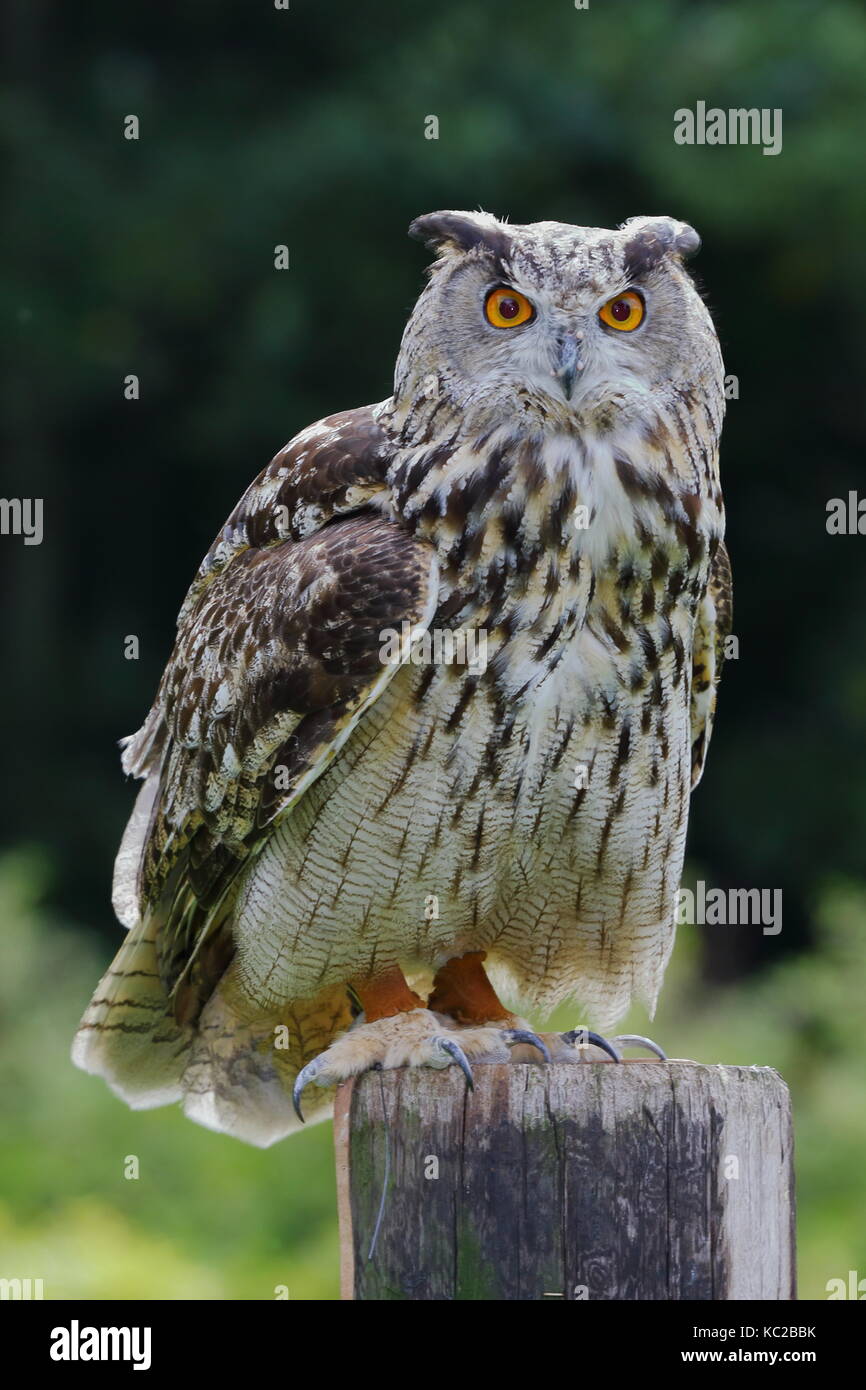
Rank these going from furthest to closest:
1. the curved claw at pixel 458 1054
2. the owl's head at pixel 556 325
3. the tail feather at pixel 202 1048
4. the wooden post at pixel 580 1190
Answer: the tail feather at pixel 202 1048 < the owl's head at pixel 556 325 < the curved claw at pixel 458 1054 < the wooden post at pixel 580 1190

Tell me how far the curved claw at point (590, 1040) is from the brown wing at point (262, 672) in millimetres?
648

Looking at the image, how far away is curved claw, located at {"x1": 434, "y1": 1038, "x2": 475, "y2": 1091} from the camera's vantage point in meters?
2.60

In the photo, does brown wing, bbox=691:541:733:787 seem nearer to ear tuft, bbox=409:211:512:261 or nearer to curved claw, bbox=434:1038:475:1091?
ear tuft, bbox=409:211:512:261

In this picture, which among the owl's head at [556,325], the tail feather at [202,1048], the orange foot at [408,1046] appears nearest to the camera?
the orange foot at [408,1046]

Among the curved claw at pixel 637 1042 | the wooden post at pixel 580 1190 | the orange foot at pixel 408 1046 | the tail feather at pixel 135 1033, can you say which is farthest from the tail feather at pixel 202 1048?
the wooden post at pixel 580 1190

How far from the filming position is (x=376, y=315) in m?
9.51

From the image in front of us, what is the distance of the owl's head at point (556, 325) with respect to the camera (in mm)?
3105

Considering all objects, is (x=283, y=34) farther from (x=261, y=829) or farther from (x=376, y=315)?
(x=261, y=829)

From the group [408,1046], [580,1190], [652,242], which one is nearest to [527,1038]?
[408,1046]

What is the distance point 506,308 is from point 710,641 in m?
0.81

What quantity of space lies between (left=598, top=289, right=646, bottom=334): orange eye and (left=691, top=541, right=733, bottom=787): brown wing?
499mm

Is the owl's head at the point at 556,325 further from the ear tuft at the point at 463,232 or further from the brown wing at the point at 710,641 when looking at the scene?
the brown wing at the point at 710,641

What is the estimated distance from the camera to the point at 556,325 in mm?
3072

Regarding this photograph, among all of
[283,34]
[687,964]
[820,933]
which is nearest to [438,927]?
[687,964]
